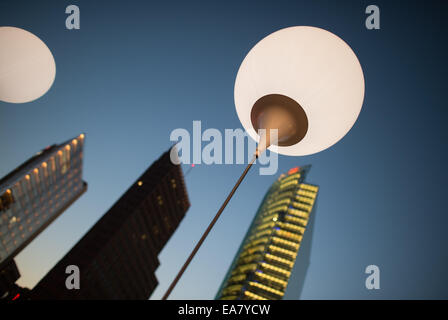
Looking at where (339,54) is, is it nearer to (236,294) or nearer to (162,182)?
(236,294)

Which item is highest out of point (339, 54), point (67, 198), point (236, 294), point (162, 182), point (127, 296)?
point (339, 54)

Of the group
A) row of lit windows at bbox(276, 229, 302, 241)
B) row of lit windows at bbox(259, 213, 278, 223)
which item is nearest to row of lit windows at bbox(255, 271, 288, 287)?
row of lit windows at bbox(276, 229, 302, 241)

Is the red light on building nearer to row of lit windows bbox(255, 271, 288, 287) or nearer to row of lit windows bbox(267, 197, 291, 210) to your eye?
row of lit windows bbox(267, 197, 291, 210)

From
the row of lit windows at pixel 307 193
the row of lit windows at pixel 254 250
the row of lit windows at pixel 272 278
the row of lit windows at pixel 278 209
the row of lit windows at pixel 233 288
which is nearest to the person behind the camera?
the row of lit windows at pixel 272 278

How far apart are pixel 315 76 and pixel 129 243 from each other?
234 ft

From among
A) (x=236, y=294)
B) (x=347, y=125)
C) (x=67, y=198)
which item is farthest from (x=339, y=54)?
(x=67, y=198)

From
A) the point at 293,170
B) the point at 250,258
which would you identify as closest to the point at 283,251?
the point at 250,258

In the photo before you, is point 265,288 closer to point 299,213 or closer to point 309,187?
point 299,213

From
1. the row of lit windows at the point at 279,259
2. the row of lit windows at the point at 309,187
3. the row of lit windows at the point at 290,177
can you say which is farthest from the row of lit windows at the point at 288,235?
the row of lit windows at the point at 290,177

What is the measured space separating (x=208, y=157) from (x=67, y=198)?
9208cm

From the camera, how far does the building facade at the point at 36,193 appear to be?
5184 centimetres

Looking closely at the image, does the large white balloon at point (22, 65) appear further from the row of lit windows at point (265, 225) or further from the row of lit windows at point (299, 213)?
the row of lit windows at point (265, 225)

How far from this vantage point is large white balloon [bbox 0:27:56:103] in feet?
9.88
